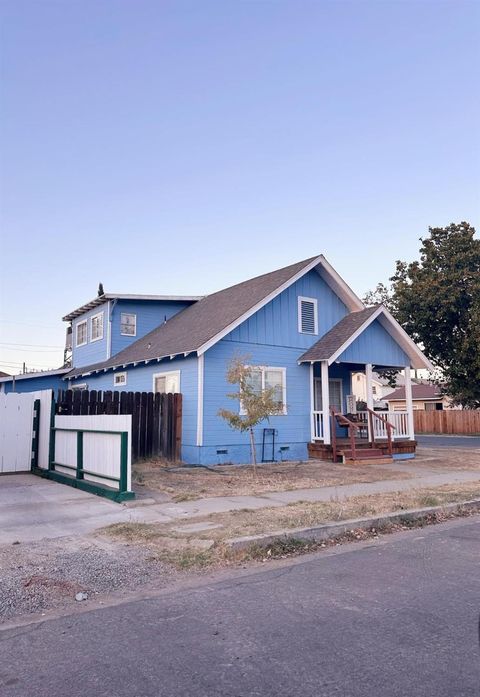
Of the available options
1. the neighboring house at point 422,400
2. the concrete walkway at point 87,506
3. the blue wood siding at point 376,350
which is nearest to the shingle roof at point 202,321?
the blue wood siding at point 376,350

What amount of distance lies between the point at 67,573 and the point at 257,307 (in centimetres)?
1233

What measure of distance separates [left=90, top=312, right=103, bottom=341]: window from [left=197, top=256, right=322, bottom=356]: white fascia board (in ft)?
31.0

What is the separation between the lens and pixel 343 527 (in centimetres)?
764

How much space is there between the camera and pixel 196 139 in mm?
17500

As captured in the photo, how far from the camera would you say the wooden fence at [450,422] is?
133 feet

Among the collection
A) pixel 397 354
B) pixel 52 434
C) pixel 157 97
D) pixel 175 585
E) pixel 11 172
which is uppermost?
pixel 157 97

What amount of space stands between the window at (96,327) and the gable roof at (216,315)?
4.79ft

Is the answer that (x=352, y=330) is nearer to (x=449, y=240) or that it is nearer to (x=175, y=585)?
(x=175, y=585)

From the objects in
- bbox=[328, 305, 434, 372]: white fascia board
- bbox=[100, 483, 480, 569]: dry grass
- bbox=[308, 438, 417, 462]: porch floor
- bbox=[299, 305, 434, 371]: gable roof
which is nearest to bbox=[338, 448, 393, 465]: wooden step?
bbox=[308, 438, 417, 462]: porch floor

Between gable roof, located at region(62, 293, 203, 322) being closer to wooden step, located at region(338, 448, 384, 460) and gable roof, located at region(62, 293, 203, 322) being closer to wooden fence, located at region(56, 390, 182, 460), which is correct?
wooden fence, located at region(56, 390, 182, 460)

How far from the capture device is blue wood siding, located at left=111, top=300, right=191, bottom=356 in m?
23.4

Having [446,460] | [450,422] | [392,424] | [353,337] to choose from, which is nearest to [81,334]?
[353,337]

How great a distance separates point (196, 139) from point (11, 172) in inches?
234

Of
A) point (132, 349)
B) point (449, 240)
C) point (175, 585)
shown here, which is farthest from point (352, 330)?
point (449, 240)
